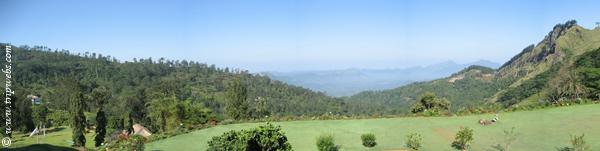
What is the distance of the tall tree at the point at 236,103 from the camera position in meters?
44.4

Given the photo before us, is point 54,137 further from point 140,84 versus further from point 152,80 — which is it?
point 152,80

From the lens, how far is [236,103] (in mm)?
44688

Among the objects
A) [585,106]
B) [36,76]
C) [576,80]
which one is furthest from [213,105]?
[585,106]

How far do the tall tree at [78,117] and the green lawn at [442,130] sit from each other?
1661 cm

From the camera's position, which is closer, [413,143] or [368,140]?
[413,143]

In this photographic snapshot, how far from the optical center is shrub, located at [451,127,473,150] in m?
25.9

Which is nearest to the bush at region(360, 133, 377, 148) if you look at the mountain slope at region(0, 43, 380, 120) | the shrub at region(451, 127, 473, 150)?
the shrub at region(451, 127, 473, 150)

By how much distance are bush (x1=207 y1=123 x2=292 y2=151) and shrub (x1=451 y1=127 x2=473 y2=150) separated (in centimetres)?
1098

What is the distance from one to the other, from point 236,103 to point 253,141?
2522 cm

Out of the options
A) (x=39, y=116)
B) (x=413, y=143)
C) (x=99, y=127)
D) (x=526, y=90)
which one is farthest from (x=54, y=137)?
(x=526, y=90)

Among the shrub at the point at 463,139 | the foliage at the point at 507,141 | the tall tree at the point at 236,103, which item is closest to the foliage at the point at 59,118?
the tall tree at the point at 236,103

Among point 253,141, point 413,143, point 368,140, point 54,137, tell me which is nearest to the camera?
point 253,141

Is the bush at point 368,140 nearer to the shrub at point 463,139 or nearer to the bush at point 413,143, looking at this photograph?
the bush at point 413,143

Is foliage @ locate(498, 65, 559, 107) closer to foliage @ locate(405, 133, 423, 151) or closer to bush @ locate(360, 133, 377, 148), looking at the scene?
foliage @ locate(405, 133, 423, 151)
